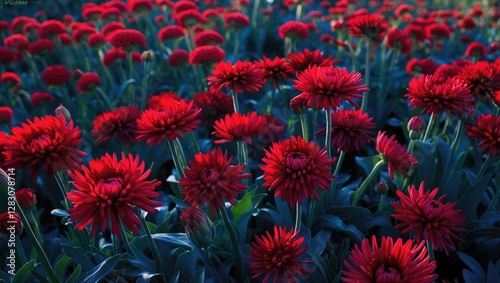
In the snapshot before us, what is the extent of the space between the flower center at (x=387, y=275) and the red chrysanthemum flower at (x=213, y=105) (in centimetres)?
156

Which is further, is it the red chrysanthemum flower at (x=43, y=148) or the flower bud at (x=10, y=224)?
the flower bud at (x=10, y=224)

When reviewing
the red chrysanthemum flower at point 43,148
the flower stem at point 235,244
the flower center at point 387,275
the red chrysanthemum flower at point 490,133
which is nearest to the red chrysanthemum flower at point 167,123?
the red chrysanthemum flower at point 43,148

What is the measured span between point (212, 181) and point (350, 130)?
32.2 inches

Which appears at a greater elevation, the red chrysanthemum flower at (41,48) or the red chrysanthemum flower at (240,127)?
the red chrysanthemum flower at (240,127)

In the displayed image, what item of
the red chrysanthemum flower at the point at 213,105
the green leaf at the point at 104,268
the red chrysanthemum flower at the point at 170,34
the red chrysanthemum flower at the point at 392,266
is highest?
the red chrysanthemum flower at the point at 170,34

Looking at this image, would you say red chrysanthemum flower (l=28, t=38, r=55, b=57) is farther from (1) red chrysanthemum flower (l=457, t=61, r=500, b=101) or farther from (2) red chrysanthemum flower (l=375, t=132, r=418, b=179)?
(1) red chrysanthemum flower (l=457, t=61, r=500, b=101)

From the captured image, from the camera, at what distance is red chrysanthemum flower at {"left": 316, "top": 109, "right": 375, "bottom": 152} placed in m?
2.00

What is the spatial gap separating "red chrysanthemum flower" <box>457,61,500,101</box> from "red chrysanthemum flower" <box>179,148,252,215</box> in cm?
131

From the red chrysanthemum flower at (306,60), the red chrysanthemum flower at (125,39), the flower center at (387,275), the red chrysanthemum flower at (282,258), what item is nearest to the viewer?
the flower center at (387,275)

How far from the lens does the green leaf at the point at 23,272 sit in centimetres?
176

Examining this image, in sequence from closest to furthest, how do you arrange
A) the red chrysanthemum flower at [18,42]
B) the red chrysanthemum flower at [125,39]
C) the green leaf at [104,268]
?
the green leaf at [104,268] < the red chrysanthemum flower at [125,39] < the red chrysanthemum flower at [18,42]

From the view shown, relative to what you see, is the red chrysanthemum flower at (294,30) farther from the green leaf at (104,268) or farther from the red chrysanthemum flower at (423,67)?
the green leaf at (104,268)

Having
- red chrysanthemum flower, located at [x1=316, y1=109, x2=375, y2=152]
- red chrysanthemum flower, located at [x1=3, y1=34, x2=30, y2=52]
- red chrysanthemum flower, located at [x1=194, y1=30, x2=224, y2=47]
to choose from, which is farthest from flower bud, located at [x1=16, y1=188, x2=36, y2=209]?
red chrysanthemum flower, located at [x1=3, y1=34, x2=30, y2=52]

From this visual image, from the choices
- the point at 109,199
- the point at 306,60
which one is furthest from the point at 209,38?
the point at 109,199
